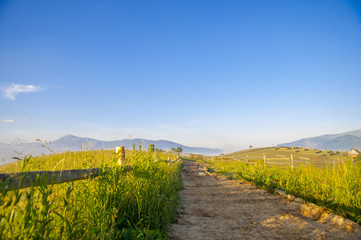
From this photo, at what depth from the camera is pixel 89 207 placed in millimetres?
2443

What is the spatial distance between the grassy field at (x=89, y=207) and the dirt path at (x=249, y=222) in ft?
1.85

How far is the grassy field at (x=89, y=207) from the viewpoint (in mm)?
1694

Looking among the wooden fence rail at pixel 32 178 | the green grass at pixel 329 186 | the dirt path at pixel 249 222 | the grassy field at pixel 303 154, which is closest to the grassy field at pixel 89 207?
the wooden fence rail at pixel 32 178

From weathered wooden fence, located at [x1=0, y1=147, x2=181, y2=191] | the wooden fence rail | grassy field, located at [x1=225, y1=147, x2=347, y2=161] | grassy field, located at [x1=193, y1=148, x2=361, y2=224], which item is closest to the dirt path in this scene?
grassy field, located at [x1=193, y1=148, x2=361, y2=224]

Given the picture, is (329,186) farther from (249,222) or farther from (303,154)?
(303,154)

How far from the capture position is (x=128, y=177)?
3.92m

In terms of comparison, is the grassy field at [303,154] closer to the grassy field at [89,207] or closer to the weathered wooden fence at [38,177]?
the grassy field at [89,207]

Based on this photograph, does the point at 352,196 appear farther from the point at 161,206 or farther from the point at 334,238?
the point at 161,206

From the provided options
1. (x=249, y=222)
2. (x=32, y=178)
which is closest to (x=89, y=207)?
(x=32, y=178)

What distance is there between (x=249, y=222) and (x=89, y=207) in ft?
10.7

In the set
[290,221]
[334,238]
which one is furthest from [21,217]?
[290,221]

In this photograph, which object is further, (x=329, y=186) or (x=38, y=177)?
(x=329, y=186)

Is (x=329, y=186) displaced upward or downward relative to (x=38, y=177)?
downward

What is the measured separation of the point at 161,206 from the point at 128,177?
798 mm
